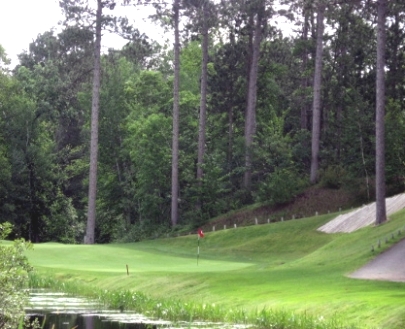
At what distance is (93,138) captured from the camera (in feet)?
188

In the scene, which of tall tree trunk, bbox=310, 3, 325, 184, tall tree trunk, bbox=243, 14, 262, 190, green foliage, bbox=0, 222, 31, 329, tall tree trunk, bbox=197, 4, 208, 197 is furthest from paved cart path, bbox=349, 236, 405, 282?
tall tree trunk, bbox=243, 14, 262, 190

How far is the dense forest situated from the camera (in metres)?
58.8

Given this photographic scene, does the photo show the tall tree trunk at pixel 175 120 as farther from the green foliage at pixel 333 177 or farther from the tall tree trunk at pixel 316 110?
the green foliage at pixel 333 177

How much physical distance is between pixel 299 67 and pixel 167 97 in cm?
1721

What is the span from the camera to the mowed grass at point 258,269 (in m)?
21.8

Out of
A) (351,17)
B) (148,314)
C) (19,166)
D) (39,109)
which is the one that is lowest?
(148,314)

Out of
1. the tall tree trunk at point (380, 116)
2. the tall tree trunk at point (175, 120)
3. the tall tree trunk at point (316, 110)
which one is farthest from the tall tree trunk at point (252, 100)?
the tall tree trunk at point (380, 116)

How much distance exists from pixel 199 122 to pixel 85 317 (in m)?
45.6

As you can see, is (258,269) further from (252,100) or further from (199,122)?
(199,122)

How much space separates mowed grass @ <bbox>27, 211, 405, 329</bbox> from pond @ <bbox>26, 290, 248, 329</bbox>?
2170mm

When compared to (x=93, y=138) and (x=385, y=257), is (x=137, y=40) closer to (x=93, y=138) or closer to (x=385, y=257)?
(x=93, y=138)

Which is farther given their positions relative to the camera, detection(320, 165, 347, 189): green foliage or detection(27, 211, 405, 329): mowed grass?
detection(320, 165, 347, 189): green foliage

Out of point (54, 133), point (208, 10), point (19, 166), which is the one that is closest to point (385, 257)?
point (208, 10)

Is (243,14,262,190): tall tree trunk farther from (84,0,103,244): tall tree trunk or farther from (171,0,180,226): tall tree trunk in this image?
(84,0,103,244): tall tree trunk
